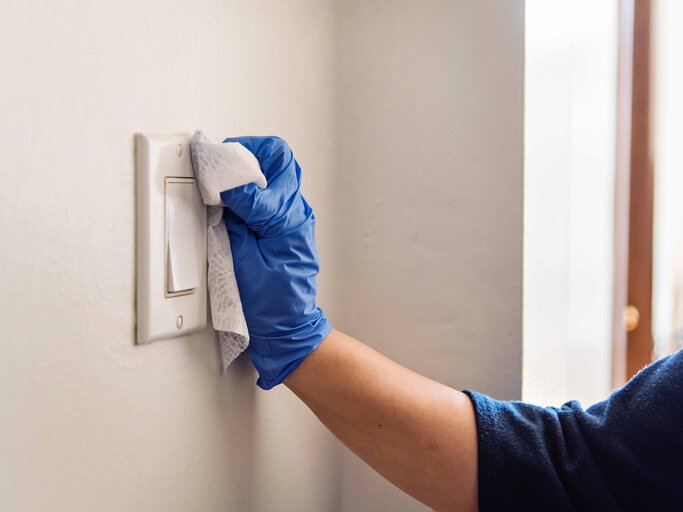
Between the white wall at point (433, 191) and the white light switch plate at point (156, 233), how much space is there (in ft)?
1.17

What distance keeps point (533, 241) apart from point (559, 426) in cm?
23

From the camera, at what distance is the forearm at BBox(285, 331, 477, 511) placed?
62 cm

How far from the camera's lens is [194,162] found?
0.53 meters

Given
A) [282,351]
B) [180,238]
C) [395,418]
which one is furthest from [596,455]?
[180,238]

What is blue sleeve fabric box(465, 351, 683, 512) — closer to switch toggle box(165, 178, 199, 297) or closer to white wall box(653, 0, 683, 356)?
switch toggle box(165, 178, 199, 297)

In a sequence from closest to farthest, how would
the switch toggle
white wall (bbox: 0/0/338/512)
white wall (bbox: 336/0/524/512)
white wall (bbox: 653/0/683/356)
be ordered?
white wall (bbox: 0/0/338/512), the switch toggle, white wall (bbox: 336/0/524/512), white wall (bbox: 653/0/683/356)

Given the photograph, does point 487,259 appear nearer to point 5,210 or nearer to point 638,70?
point 5,210

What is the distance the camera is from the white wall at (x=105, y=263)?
396 millimetres

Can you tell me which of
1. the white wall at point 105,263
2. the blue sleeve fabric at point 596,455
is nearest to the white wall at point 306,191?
the white wall at point 105,263

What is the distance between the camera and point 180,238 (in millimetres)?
520

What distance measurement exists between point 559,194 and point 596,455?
0.35 metres

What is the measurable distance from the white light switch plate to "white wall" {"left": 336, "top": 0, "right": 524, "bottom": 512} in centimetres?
36

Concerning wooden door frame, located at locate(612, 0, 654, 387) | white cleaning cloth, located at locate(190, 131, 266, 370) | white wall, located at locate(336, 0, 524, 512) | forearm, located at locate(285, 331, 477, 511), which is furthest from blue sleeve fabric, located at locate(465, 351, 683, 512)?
wooden door frame, located at locate(612, 0, 654, 387)

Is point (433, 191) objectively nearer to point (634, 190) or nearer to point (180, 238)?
point (180, 238)
